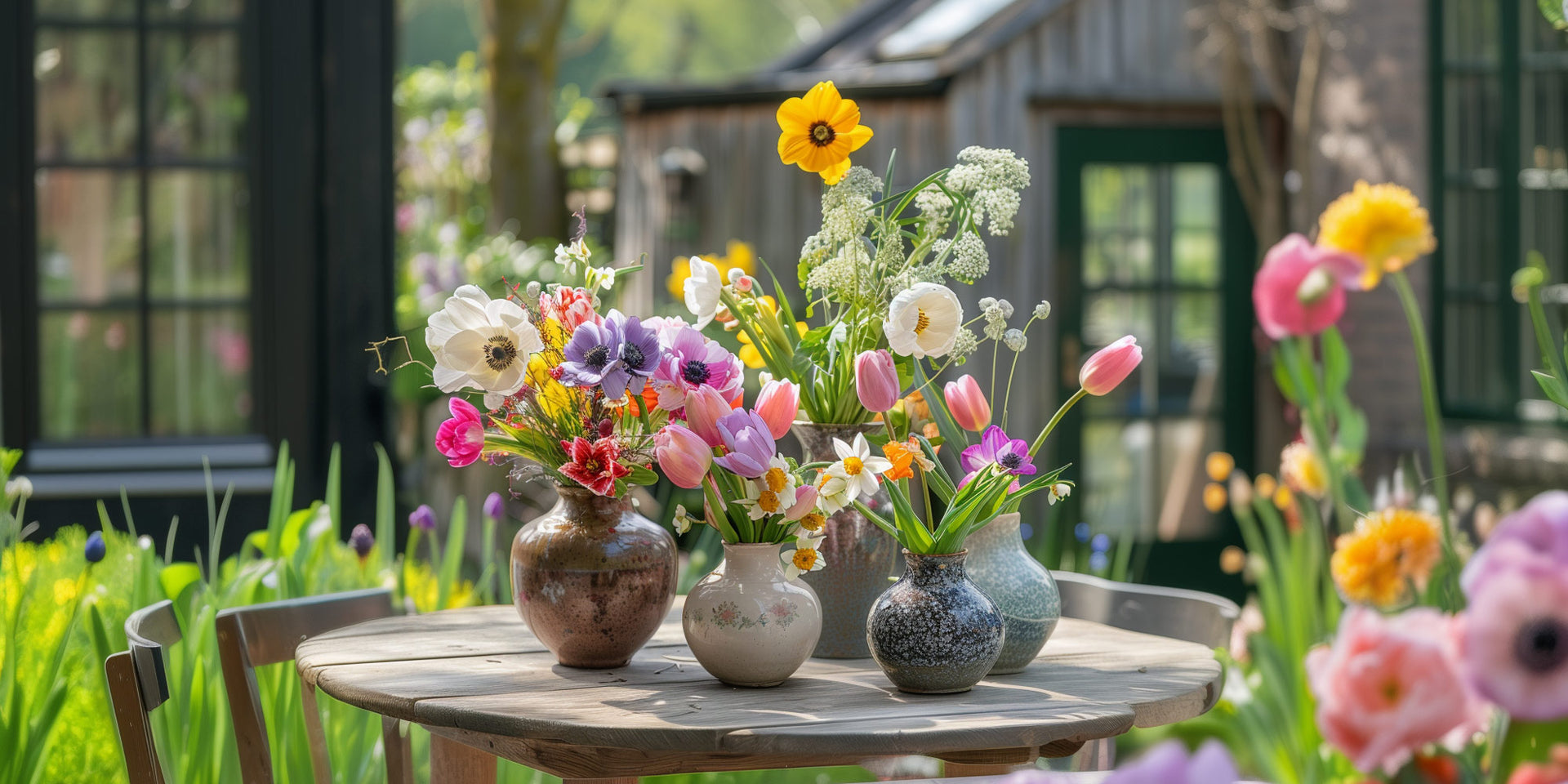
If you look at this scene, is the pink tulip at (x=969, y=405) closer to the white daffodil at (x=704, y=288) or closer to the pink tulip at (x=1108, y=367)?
the pink tulip at (x=1108, y=367)

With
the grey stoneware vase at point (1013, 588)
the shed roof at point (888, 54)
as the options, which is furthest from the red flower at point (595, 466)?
the shed roof at point (888, 54)

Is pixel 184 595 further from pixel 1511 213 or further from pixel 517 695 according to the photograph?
pixel 1511 213

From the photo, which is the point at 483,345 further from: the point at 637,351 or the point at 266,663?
the point at 266,663

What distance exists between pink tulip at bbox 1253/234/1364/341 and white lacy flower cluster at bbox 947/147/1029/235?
32cm

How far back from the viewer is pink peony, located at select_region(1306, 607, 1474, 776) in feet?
1.94

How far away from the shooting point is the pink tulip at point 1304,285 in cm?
126

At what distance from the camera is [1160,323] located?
237 inches

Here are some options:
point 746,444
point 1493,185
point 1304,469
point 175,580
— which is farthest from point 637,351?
point 1493,185

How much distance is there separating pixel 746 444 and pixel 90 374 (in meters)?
3.22

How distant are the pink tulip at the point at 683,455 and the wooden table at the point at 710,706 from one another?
232mm

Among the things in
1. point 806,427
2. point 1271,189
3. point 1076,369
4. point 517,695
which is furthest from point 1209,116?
point 517,695

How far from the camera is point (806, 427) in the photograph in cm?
176

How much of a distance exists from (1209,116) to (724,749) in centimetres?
520

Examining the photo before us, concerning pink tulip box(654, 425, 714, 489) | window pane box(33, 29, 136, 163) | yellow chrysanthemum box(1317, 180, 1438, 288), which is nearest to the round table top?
pink tulip box(654, 425, 714, 489)
